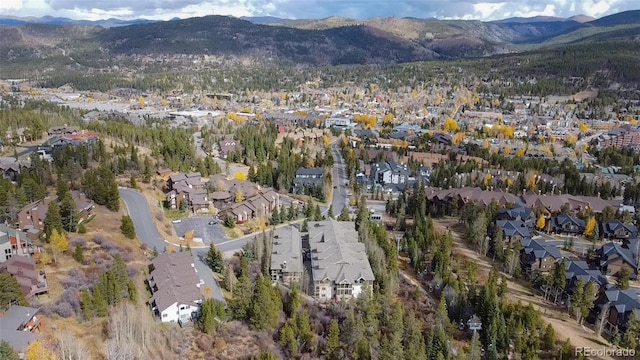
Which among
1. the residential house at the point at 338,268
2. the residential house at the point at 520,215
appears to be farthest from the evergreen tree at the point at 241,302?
the residential house at the point at 520,215

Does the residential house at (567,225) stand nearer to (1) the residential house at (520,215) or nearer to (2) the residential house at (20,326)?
(1) the residential house at (520,215)

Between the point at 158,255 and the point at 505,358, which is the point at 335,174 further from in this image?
the point at 505,358

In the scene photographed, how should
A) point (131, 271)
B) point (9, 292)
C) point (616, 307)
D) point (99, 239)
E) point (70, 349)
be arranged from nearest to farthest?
point (70, 349)
point (9, 292)
point (616, 307)
point (131, 271)
point (99, 239)

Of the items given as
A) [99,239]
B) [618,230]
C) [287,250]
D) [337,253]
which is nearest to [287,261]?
[287,250]

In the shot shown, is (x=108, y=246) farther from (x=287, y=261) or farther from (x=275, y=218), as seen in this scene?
(x=275, y=218)

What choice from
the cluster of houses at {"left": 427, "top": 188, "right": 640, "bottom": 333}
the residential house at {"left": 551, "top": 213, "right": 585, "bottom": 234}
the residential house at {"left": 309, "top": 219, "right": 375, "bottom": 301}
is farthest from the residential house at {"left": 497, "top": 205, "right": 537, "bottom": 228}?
the residential house at {"left": 309, "top": 219, "right": 375, "bottom": 301}

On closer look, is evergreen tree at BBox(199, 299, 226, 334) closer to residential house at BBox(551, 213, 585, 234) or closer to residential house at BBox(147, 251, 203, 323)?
residential house at BBox(147, 251, 203, 323)

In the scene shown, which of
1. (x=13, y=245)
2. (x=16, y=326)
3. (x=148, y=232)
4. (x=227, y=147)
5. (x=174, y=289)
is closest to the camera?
(x=16, y=326)
